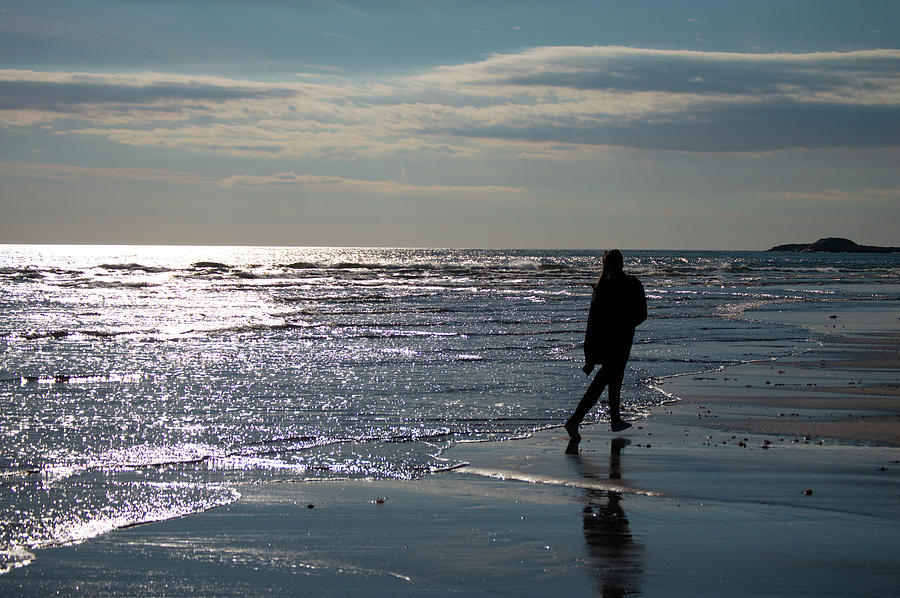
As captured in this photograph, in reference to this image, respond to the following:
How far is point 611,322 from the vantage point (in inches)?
311

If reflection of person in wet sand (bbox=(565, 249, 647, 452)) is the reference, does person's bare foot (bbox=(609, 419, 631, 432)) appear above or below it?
below

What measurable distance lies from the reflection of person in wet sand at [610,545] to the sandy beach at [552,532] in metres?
0.01

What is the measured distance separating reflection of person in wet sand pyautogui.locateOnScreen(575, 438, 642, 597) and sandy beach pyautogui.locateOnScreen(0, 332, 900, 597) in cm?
1

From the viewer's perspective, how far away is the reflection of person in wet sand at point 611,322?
788 cm

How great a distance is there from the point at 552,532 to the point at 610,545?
38 centimetres

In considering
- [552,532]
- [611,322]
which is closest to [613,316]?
[611,322]

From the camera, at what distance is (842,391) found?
11.3m

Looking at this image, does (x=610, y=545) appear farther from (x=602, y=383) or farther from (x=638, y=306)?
(x=638, y=306)

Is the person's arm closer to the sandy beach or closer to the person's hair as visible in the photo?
the person's hair

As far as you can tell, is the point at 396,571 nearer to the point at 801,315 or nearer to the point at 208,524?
the point at 208,524

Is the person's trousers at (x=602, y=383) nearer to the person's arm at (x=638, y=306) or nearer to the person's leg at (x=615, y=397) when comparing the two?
the person's leg at (x=615, y=397)

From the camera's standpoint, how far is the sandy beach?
13.5ft

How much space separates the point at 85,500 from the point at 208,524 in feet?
3.46

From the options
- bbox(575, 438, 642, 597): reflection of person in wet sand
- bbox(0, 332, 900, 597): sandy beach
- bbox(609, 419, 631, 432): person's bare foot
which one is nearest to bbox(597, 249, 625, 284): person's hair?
bbox(609, 419, 631, 432): person's bare foot
